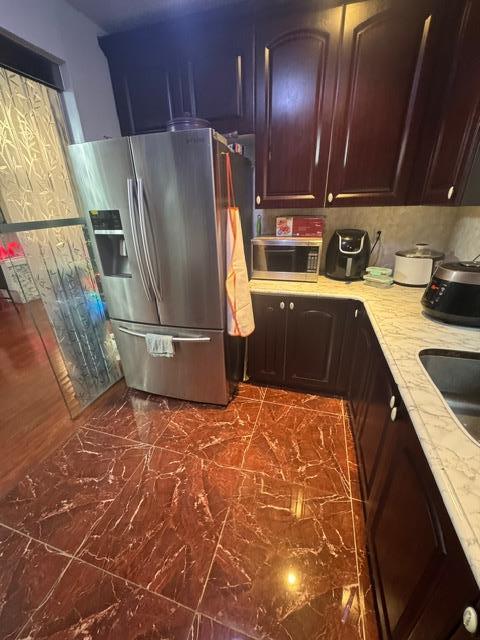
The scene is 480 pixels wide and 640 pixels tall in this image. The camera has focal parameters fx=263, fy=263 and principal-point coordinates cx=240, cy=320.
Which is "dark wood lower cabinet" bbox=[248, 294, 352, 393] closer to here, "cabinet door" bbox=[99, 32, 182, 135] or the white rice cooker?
the white rice cooker

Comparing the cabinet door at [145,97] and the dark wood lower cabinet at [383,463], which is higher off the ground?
the cabinet door at [145,97]

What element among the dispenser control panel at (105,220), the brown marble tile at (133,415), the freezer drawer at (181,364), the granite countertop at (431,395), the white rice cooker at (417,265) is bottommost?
the brown marble tile at (133,415)

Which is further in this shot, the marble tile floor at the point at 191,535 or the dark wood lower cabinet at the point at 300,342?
the dark wood lower cabinet at the point at 300,342

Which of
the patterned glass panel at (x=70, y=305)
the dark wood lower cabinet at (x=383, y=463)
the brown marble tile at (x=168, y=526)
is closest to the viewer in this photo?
the dark wood lower cabinet at (x=383, y=463)

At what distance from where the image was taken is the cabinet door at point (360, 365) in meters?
1.41

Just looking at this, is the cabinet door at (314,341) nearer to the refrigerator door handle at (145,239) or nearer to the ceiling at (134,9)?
the refrigerator door handle at (145,239)

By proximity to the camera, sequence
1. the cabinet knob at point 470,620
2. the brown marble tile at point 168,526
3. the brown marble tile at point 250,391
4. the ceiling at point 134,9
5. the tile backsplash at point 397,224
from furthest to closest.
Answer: the brown marble tile at point 250,391, the tile backsplash at point 397,224, the ceiling at point 134,9, the brown marble tile at point 168,526, the cabinet knob at point 470,620

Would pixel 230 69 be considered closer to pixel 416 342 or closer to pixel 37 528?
pixel 416 342

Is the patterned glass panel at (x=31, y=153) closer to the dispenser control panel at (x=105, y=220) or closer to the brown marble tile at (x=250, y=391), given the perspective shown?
the dispenser control panel at (x=105, y=220)

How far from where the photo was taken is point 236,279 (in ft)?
5.37

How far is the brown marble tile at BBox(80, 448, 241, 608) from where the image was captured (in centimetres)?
112

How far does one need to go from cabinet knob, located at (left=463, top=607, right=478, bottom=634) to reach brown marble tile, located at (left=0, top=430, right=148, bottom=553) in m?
1.48

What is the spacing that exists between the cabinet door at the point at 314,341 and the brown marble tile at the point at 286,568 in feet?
2.55

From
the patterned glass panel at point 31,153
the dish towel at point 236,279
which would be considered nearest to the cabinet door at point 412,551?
the dish towel at point 236,279
